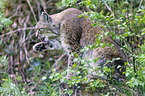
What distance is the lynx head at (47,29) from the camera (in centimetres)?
259

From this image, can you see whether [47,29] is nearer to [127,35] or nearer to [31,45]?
[127,35]

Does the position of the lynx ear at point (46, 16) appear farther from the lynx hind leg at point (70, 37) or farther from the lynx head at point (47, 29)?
the lynx hind leg at point (70, 37)

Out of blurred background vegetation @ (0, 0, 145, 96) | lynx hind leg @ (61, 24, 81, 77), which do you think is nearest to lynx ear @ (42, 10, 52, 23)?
lynx hind leg @ (61, 24, 81, 77)

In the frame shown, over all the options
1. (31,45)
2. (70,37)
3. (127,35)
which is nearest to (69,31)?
(70,37)

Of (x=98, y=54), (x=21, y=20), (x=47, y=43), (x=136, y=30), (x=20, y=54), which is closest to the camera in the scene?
(x=98, y=54)

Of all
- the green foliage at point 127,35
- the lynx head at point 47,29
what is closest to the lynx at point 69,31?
the lynx head at point 47,29

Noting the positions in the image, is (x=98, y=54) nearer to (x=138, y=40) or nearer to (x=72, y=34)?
(x=72, y=34)

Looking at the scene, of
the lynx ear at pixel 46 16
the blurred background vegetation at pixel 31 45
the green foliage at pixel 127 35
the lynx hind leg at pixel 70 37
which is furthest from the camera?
the blurred background vegetation at pixel 31 45

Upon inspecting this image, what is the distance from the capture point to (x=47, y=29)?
2615 mm

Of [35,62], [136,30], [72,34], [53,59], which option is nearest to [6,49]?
[35,62]

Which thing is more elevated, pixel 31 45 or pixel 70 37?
pixel 70 37

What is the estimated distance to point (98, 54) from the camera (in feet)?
8.02

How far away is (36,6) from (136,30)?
232cm

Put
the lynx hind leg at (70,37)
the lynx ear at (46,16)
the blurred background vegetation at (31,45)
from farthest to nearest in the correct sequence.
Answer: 1. the blurred background vegetation at (31,45)
2. the lynx hind leg at (70,37)
3. the lynx ear at (46,16)
